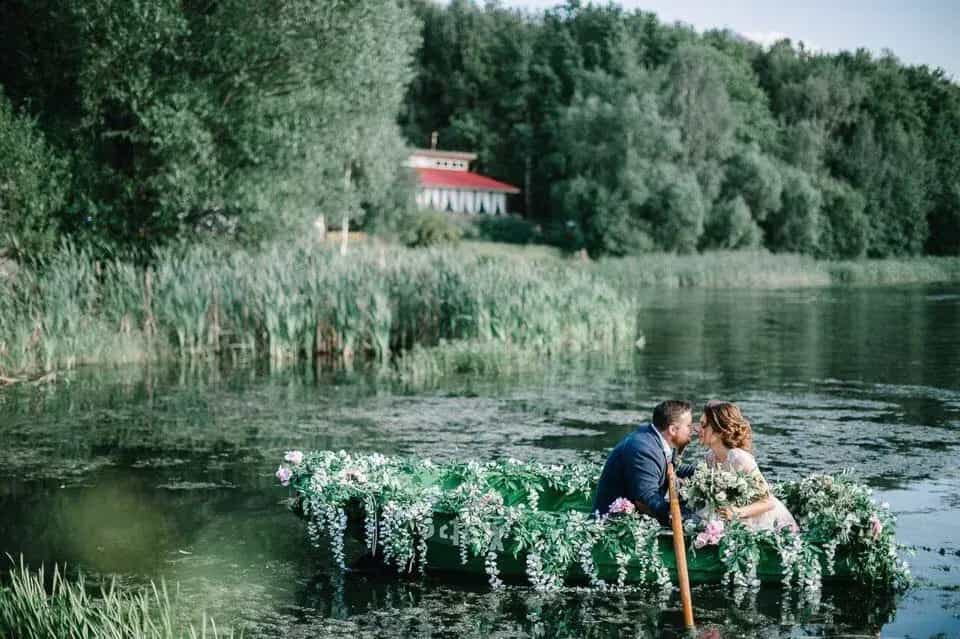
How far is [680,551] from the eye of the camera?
7.11 m

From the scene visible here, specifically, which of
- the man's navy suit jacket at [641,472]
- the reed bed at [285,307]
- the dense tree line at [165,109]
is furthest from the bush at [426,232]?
the man's navy suit jacket at [641,472]

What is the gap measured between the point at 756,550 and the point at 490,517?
179 centimetres

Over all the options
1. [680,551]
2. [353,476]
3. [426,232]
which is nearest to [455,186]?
[426,232]

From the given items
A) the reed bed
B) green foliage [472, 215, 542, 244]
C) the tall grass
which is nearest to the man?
the tall grass

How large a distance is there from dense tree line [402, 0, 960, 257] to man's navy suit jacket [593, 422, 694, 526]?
46358mm

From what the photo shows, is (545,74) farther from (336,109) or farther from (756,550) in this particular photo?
(756,550)

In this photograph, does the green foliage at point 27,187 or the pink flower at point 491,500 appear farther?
the green foliage at point 27,187

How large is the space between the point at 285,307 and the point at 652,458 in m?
12.6

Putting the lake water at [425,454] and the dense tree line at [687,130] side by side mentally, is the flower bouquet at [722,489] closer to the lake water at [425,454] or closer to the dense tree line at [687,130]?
the lake water at [425,454]

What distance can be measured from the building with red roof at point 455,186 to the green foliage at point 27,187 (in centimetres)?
3786

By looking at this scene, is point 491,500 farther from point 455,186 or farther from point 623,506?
point 455,186

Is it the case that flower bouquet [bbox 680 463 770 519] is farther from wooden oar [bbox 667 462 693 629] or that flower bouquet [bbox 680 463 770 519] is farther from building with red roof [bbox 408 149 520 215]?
building with red roof [bbox 408 149 520 215]

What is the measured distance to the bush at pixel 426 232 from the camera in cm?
4581

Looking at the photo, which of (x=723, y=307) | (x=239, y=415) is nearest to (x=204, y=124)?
(x=239, y=415)
